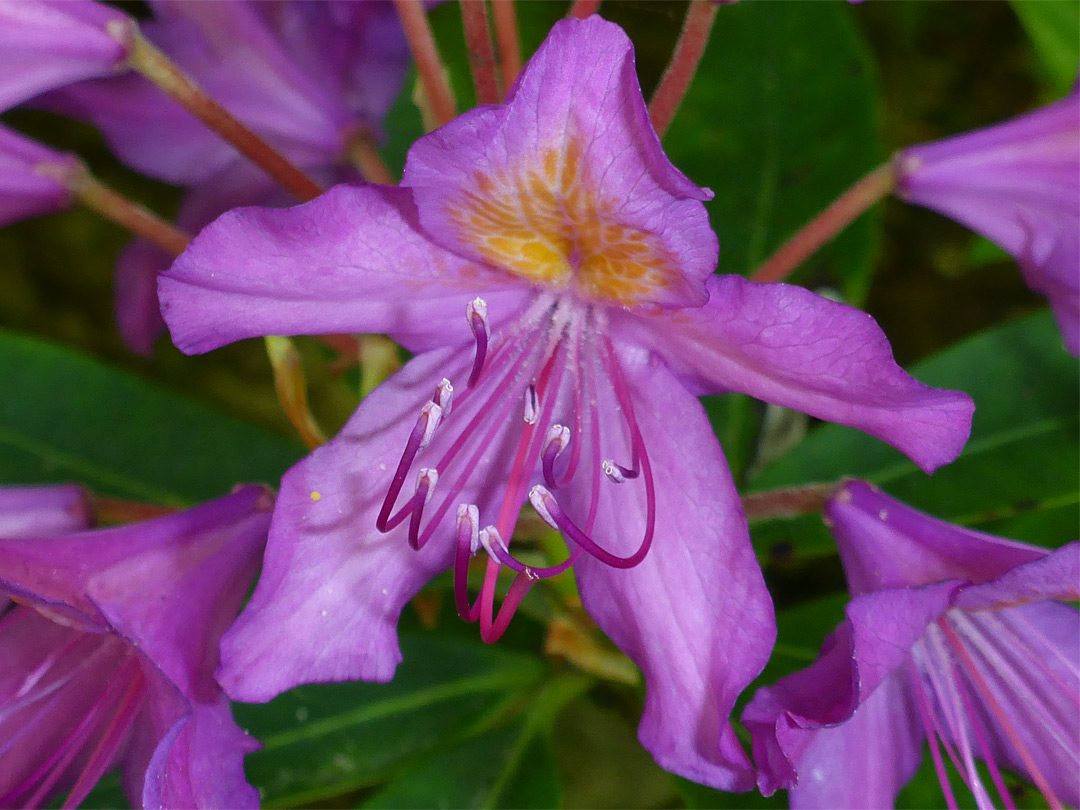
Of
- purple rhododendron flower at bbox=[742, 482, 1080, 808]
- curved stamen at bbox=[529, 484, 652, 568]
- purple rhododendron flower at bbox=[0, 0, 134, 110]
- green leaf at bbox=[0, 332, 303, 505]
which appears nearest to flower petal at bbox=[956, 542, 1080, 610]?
purple rhododendron flower at bbox=[742, 482, 1080, 808]

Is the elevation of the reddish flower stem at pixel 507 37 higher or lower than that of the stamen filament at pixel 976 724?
Answer: higher

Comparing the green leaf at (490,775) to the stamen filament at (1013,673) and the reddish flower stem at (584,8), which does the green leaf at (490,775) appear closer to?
the stamen filament at (1013,673)

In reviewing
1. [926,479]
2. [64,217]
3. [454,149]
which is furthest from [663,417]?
[64,217]

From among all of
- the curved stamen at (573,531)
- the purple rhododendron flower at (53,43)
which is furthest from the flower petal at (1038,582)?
the purple rhododendron flower at (53,43)

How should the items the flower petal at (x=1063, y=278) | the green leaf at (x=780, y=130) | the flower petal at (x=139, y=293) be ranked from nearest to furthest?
the flower petal at (x=1063, y=278), the flower petal at (x=139, y=293), the green leaf at (x=780, y=130)

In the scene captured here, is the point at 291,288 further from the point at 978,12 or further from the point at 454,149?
the point at 978,12

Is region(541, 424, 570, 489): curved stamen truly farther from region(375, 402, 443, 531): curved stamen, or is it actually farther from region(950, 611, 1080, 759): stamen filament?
region(950, 611, 1080, 759): stamen filament
